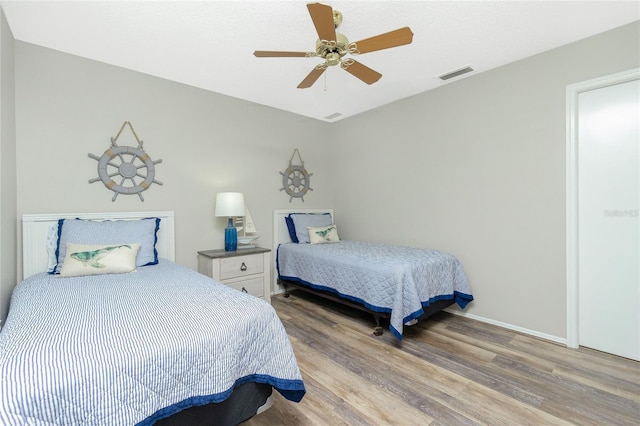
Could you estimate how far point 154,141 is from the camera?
9.60ft

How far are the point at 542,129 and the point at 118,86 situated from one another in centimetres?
387

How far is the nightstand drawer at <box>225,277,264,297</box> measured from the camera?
119 inches

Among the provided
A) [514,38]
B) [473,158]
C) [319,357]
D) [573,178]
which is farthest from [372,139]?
[319,357]

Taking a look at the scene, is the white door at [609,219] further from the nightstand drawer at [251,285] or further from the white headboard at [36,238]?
the white headboard at [36,238]

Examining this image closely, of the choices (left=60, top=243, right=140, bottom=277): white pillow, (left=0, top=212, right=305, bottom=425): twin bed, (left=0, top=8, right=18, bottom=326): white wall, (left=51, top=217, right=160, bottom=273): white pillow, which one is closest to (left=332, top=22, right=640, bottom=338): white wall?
(left=0, top=212, right=305, bottom=425): twin bed

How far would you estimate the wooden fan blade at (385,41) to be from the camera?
5.51ft

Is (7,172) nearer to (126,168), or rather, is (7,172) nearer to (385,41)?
(126,168)

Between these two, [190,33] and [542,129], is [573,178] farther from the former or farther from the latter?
[190,33]

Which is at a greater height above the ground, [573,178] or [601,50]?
[601,50]

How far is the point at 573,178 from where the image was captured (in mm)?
2398

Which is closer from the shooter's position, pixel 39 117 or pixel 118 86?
pixel 39 117

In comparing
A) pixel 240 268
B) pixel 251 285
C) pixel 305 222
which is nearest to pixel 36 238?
pixel 240 268

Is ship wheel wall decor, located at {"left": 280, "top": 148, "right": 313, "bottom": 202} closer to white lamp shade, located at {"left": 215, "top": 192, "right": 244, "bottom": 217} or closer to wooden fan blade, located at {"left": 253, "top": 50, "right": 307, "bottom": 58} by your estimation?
white lamp shade, located at {"left": 215, "top": 192, "right": 244, "bottom": 217}

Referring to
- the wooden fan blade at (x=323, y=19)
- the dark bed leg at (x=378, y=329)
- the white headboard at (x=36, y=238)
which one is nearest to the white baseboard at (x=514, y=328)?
the dark bed leg at (x=378, y=329)
